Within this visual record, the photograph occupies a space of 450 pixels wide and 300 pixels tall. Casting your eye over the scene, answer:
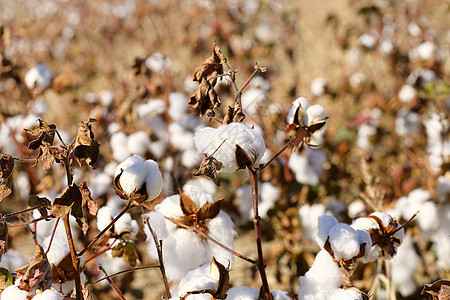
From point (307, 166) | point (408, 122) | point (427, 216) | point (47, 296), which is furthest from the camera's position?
point (408, 122)

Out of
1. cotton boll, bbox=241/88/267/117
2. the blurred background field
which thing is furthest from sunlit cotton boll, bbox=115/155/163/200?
cotton boll, bbox=241/88/267/117

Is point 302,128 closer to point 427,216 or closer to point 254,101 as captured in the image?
point 427,216

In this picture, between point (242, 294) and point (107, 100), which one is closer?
point (242, 294)

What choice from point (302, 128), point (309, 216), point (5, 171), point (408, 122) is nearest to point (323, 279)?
point (302, 128)

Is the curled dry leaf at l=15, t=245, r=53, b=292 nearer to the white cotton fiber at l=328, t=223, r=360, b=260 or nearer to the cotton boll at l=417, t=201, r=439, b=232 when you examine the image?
the white cotton fiber at l=328, t=223, r=360, b=260

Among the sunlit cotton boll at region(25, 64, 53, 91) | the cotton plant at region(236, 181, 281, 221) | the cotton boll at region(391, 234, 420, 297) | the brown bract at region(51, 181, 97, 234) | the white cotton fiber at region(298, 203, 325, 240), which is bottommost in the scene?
the brown bract at region(51, 181, 97, 234)

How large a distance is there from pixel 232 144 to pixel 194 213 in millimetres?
291

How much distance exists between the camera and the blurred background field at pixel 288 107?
205 cm

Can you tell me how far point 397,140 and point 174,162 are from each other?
1652 mm

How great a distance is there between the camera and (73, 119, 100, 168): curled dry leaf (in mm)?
877

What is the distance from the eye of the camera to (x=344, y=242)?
969mm

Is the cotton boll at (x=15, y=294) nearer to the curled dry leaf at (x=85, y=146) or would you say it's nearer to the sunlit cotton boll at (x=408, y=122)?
the curled dry leaf at (x=85, y=146)

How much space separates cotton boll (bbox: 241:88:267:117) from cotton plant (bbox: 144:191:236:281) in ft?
3.57

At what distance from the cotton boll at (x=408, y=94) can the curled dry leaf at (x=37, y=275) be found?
248 centimetres
